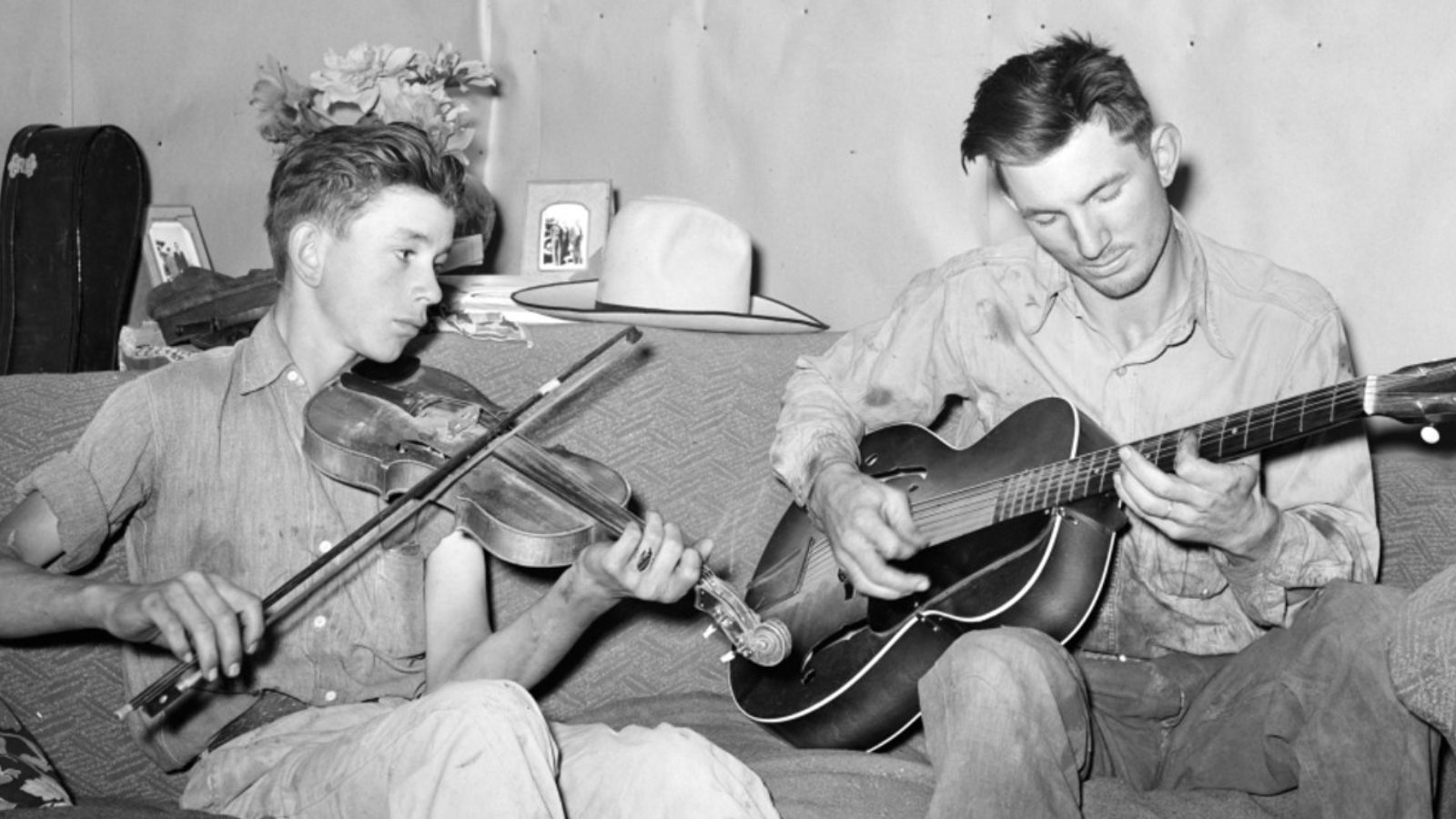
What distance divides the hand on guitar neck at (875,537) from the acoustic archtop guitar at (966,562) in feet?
0.16

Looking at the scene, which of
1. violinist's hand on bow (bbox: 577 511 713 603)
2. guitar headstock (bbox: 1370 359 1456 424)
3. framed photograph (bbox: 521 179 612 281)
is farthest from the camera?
framed photograph (bbox: 521 179 612 281)

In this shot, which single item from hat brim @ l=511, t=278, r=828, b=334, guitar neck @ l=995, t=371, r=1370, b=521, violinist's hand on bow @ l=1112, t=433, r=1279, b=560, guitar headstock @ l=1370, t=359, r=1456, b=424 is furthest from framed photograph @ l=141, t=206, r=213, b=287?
guitar headstock @ l=1370, t=359, r=1456, b=424

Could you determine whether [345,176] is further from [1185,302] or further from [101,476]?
[1185,302]

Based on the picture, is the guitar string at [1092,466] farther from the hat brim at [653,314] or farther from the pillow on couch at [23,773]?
the pillow on couch at [23,773]

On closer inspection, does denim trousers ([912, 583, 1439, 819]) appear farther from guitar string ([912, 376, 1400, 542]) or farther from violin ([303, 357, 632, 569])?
violin ([303, 357, 632, 569])

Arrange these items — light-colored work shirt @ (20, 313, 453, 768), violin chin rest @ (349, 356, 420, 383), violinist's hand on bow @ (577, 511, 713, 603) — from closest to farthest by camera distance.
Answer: violinist's hand on bow @ (577, 511, 713, 603) → light-colored work shirt @ (20, 313, 453, 768) → violin chin rest @ (349, 356, 420, 383)

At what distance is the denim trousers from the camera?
5.17 feet

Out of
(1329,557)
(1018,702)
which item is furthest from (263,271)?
(1329,557)

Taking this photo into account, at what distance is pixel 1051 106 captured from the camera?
1849 mm

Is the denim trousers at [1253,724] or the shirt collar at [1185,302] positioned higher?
the shirt collar at [1185,302]

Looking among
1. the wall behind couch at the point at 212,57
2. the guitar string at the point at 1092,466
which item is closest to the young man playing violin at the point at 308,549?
the guitar string at the point at 1092,466

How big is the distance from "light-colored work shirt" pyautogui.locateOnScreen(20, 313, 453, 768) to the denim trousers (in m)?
0.65

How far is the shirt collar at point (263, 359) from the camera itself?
1853 mm

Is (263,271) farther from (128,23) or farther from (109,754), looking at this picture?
(128,23)
